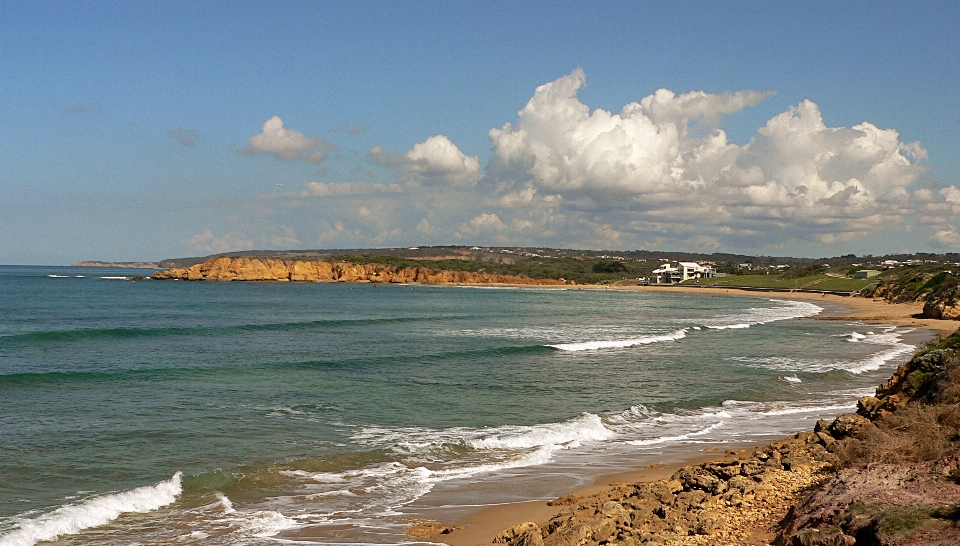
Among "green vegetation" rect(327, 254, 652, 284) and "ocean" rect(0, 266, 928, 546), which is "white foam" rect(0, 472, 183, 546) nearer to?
"ocean" rect(0, 266, 928, 546)

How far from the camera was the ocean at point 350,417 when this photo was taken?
11.4m

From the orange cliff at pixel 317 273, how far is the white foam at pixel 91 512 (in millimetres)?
135523

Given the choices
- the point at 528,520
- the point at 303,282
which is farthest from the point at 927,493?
the point at 303,282

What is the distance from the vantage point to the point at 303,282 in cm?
14512

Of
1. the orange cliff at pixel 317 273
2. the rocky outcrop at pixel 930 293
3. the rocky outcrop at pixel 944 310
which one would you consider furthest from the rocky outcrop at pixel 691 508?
the orange cliff at pixel 317 273

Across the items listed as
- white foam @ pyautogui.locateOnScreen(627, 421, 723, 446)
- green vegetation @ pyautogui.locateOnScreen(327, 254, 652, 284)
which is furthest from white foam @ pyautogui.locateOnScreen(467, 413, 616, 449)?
green vegetation @ pyautogui.locateOnScreen(327, 254, 652, 284)

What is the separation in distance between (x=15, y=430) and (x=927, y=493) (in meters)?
17.7

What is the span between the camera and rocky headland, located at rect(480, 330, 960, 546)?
670cm

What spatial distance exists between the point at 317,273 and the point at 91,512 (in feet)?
465

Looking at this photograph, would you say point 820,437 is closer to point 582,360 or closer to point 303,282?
point 582,360

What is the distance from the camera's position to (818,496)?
778 cm

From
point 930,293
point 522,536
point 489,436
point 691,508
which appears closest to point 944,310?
point 930,293

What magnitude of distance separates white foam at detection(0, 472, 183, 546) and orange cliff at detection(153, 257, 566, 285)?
13552 cm

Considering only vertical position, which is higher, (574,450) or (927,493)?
(927,493)
